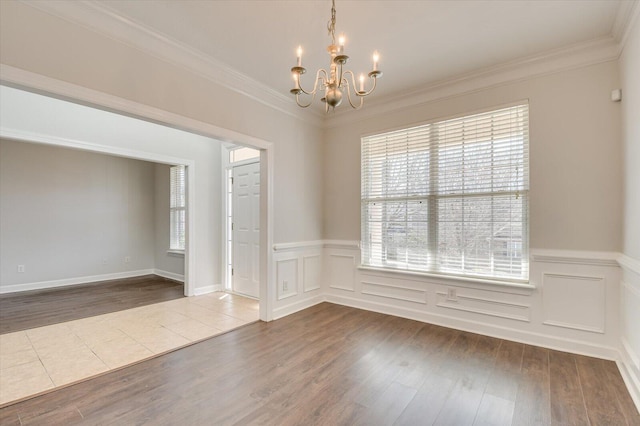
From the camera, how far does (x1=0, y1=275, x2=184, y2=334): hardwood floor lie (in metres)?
3.78

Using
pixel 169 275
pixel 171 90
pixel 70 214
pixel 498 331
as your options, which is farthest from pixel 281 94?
pixel 70 214

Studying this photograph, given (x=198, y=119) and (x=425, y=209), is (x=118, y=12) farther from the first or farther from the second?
(x=425, y=209)

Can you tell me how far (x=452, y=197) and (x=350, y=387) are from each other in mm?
2357

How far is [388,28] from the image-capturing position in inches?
97.3

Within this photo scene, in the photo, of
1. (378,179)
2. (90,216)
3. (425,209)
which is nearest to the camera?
(425,209)

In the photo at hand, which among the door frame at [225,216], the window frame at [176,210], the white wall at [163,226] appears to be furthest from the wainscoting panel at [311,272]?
the white wall at [163,226]

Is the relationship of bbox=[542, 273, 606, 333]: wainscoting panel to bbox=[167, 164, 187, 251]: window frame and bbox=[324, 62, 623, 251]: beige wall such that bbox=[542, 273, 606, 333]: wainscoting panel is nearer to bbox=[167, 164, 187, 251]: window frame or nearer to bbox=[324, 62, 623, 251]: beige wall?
bbox=[324, 62, 623, 251]: beige wall

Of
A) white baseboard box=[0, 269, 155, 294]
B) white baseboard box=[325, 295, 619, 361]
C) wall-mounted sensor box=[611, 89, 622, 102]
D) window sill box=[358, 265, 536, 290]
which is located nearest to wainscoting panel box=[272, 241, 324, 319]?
white baseboard box=[325, 295, 619, 361]

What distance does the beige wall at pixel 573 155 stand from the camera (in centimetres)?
263

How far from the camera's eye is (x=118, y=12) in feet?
7.42

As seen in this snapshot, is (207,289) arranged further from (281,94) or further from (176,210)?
(281,94)

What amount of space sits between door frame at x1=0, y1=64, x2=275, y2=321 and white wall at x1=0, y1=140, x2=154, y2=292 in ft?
7.75

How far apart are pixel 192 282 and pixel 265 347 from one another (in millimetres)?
2603

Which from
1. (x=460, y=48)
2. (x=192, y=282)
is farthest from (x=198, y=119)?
(x=192, y=282)
